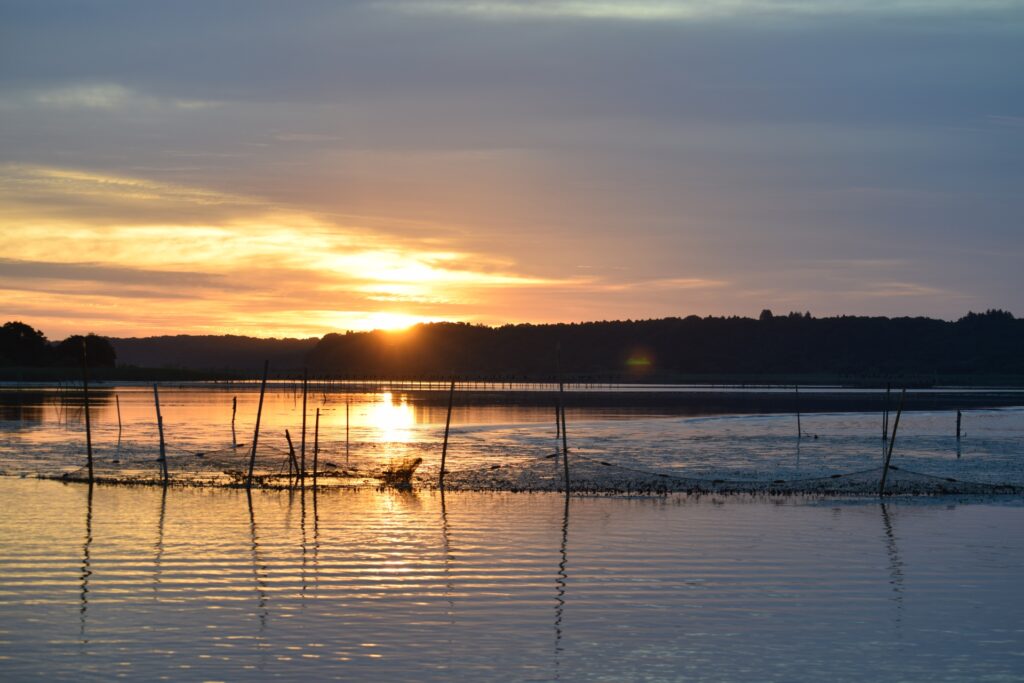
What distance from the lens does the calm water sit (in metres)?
40.4

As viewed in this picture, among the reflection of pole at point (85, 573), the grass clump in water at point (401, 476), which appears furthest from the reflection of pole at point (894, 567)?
the grass clump in water at point (401, 476)

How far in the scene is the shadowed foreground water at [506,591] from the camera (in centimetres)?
1473

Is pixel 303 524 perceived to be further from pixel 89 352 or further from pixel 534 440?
pixel 89 352

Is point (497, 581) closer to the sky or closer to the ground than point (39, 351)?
closer to the ground

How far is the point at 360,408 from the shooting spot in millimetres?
89188

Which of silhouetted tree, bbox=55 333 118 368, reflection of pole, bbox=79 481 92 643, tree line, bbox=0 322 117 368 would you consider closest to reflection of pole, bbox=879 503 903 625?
reflection of pole, bbox=79 481 92 643

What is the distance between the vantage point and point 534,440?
2088 inches

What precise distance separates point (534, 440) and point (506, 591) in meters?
34.0

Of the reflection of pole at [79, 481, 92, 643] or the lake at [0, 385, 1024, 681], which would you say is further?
the reflection of pole at [79, 481, 92, 643]

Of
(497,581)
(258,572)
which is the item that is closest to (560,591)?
(497,581)

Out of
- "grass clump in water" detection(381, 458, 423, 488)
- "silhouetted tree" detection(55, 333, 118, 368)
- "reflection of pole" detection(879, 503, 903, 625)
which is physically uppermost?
"silhouetted tree" detection(55, 333, 118, 368)

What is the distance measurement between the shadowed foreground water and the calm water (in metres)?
10.2

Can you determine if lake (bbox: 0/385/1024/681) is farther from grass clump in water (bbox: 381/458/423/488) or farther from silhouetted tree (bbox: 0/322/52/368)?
silhouetted tree (bbox: 0/322/52/368)

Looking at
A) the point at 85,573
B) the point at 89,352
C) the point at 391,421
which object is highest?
the point at 89,352
